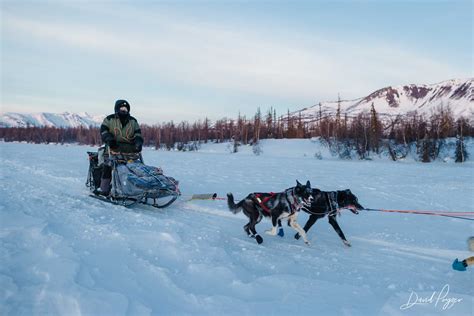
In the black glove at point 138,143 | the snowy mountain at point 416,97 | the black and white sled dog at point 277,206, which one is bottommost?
the black and white sled dog at point 277,206

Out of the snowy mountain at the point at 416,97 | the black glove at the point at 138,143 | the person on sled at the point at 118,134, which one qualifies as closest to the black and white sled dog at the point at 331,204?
the black glove at the point at 138,143

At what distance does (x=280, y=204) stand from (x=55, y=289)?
3.29m

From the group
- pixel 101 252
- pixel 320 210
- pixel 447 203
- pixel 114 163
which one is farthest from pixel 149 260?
pixel 447 203

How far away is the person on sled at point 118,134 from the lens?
25.3 ft

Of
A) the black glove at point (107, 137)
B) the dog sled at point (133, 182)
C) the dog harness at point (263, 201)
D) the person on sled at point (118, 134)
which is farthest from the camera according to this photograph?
the person on sled at point (118, 134)

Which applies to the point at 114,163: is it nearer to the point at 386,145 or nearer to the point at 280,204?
the point at 280,204

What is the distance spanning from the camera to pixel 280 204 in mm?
5598

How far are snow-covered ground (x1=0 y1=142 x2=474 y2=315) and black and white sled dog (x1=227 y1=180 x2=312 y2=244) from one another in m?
0.21

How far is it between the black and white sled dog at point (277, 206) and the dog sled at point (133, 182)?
1871 millimetres

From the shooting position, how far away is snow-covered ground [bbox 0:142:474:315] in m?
3.32

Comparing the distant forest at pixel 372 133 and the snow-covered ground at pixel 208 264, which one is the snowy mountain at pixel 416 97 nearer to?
the distant forest at pixel 372 133

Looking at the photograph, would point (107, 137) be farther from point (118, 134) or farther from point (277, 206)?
point (277, 206)

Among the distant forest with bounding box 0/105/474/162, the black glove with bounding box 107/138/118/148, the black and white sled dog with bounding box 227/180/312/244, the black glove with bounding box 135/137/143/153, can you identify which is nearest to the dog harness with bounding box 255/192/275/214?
the black and white sled dog with bounding box 227/180/312/244

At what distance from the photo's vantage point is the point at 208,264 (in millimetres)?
4285
